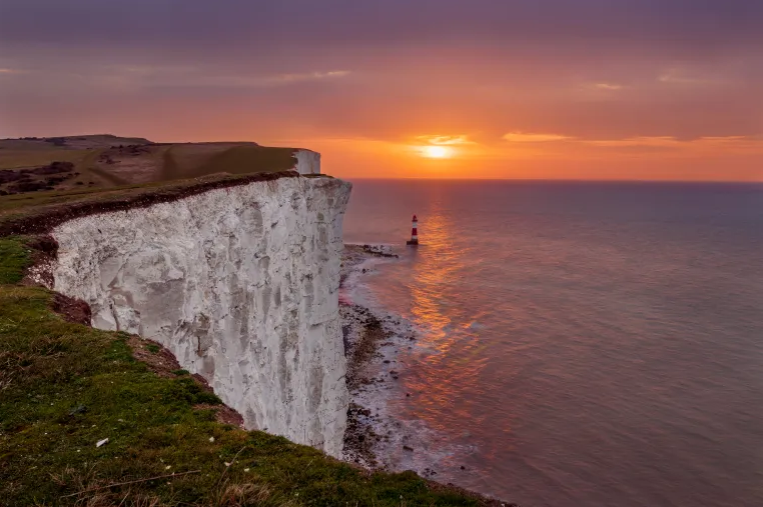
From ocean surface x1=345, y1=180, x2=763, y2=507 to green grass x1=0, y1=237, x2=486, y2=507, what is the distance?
93.4 ft

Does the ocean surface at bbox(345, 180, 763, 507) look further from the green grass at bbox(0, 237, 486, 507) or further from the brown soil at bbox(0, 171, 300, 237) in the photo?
the green grass at bbox(0, 237, 486, 507)

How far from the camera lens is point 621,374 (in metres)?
49.5

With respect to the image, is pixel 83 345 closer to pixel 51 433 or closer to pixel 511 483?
pixel 51 433

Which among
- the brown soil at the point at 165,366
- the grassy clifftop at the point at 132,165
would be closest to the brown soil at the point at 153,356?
the brown soil at the point at 165,366

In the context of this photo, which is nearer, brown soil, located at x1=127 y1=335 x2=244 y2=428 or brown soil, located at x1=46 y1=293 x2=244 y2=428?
brown soil, located at x1=127 y1=335 x2=244 y2=428

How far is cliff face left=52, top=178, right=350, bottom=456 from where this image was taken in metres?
21.1

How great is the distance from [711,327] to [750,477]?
32.9 meters

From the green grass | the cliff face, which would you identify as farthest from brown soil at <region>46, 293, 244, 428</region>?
the cliff face

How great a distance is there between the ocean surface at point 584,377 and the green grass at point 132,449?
93.4ft

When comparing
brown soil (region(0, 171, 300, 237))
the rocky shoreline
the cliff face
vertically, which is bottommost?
the rocky shoreline

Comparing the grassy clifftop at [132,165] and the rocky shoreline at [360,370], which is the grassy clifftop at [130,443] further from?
the grassy clifftop at [132,165]

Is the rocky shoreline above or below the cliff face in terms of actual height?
below

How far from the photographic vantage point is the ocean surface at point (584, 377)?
115 feet

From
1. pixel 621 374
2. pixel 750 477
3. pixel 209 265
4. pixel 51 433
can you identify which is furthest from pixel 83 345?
pixel 621 374
